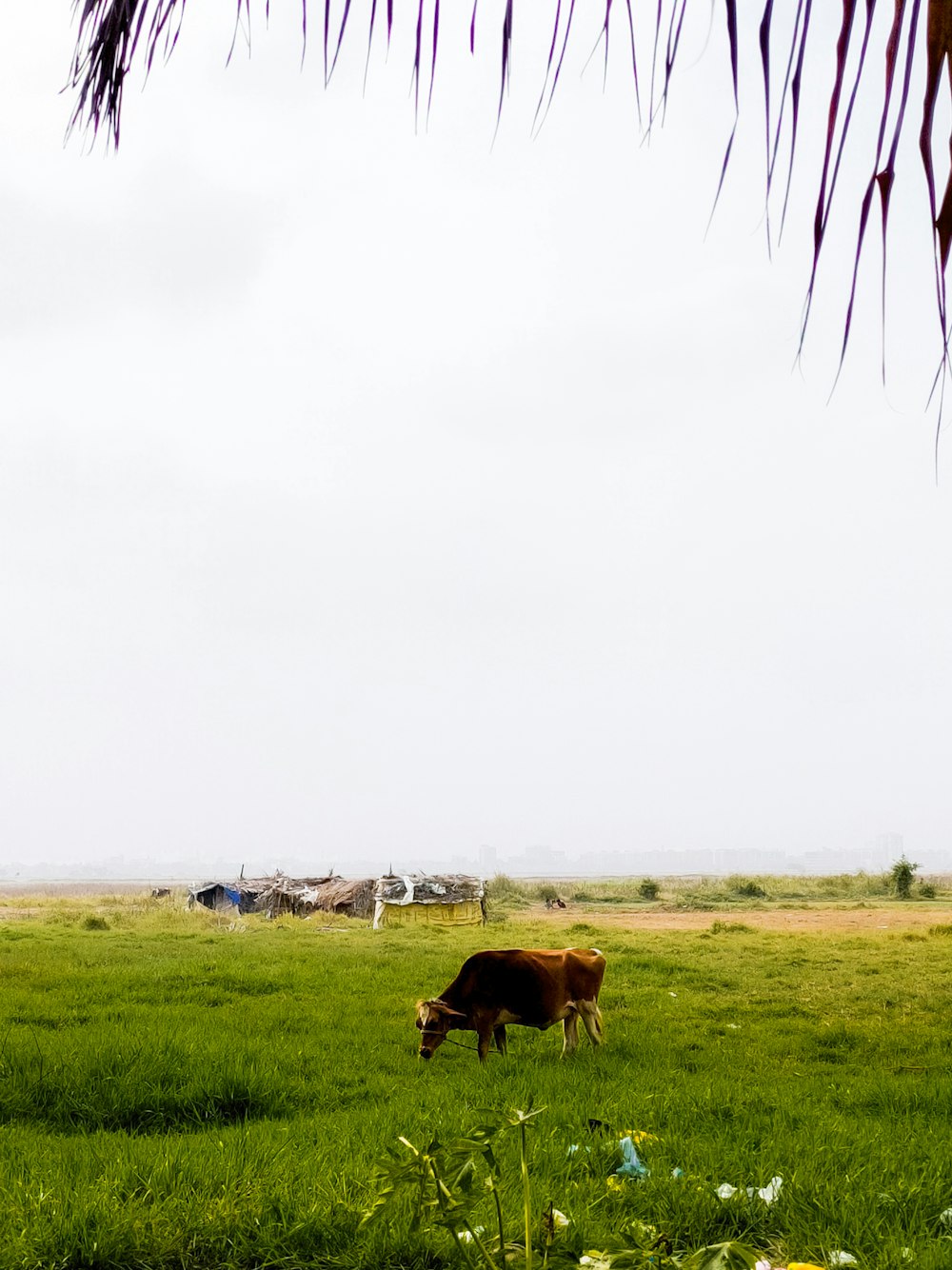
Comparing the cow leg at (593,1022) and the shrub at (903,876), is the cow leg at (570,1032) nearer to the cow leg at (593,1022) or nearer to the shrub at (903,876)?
the cow leg at (593,1022)

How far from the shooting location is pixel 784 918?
2859 centimetres

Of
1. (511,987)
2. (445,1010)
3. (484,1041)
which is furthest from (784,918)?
(445,1010)

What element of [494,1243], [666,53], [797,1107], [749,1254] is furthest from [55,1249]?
[797,1107]

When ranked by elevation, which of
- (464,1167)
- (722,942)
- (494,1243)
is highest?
(464,1167)

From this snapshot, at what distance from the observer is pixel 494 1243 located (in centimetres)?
266

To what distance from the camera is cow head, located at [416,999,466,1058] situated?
738 centimetres

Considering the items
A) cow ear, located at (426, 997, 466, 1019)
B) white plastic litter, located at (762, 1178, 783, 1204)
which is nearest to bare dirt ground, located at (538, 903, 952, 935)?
cow ear, located at (426, 997, 466, 1019)

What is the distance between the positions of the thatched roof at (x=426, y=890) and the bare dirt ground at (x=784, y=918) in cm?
279

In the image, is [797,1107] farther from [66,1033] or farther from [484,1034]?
[66,1033]

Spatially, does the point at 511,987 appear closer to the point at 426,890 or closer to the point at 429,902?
the point at 429,902

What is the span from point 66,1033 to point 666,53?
29.0ft

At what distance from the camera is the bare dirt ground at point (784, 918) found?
79.1ft

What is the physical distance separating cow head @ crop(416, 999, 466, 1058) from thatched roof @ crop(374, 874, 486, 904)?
21.1 meters

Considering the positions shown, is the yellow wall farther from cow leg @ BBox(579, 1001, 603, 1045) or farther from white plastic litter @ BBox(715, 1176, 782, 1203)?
white plastic litter @ BBox(715, 1176, 782, 1203)
